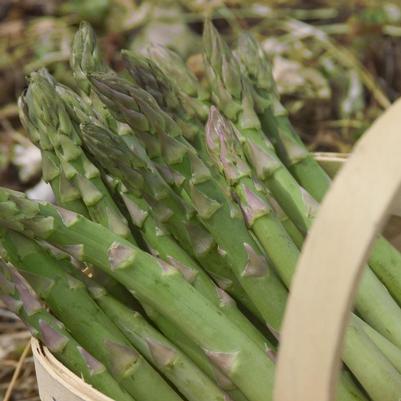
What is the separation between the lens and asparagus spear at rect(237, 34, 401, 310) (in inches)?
39.8

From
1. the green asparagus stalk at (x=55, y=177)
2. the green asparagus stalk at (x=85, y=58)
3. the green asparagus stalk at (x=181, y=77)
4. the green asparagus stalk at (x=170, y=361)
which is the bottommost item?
the green asparagus stalk at (x=170, y=361)

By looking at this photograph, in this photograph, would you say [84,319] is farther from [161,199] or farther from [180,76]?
[180,76]

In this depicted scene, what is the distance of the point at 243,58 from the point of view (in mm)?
1156

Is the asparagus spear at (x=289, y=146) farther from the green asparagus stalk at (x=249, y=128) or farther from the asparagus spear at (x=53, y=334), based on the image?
the asparagus spear at (x=53, y=334)

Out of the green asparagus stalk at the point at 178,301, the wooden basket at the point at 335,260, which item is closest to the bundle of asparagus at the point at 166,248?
the green asparagus stalk at the point at 178,301

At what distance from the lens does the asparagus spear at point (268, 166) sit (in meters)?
0.94

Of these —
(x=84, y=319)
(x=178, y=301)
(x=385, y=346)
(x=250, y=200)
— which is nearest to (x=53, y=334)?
(x=84, y=319)

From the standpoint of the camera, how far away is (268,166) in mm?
1000

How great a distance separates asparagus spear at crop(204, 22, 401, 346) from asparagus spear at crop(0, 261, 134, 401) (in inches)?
11.6

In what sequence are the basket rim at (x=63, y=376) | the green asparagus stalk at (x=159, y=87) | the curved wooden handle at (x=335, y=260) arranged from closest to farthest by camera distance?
the curved wooden handle at (x=335, y=260) < the basket rim at (x=63, y=376) < the green asparagus stalk at (x=159, y=87)

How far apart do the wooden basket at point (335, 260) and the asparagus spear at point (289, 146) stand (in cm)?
40

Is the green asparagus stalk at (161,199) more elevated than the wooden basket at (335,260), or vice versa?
the wooden basket at (335,260)

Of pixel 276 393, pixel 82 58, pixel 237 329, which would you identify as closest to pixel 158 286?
pixel 237 329

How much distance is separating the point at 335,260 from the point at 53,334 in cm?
40
